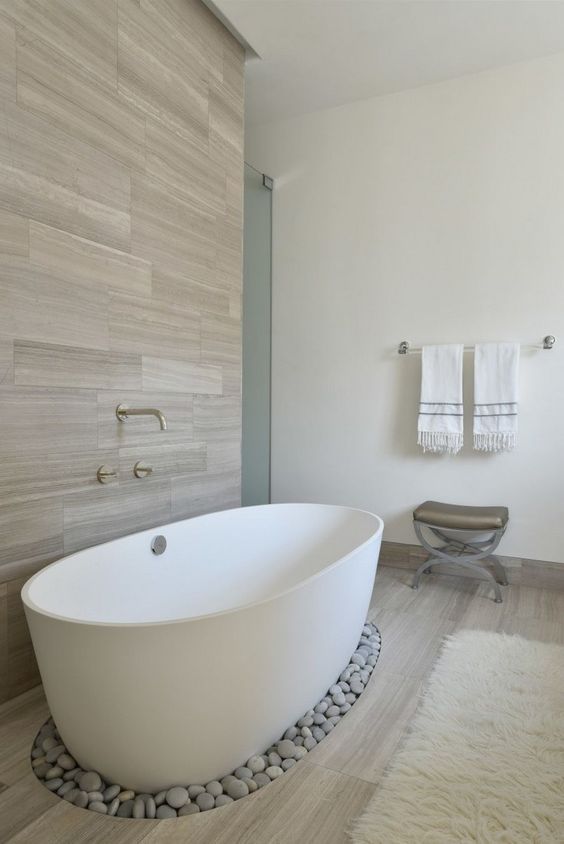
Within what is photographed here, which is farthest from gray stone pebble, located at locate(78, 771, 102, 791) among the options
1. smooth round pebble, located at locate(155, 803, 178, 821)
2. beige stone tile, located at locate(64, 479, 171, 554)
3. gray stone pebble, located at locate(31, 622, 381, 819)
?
beige stone tile, located at locate(64, 479, 171, 554)

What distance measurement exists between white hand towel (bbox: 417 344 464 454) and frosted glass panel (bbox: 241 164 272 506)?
104 centimetres

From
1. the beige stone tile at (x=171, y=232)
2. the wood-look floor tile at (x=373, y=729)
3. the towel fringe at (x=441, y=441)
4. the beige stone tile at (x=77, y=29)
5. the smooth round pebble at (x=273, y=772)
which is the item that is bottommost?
the wood-look floor tile at (x=373, y=729)

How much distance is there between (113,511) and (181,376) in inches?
27.7

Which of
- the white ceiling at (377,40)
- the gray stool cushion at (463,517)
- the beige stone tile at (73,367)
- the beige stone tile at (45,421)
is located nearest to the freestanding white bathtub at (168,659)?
the beige stone tile at (45,421)

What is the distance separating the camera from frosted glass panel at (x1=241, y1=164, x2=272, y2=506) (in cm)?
362

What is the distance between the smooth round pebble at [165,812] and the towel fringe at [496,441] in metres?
2.38

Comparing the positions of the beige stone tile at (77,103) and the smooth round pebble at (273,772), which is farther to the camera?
the beige stone tile at (77,103)

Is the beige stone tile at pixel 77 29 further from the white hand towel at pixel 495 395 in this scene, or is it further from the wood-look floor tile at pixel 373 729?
the wood-look floor tile at pixel 373 729

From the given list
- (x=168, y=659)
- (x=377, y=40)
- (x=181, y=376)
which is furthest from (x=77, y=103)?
(x=168, y=659)

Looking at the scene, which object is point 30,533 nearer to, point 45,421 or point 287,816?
point 45,421

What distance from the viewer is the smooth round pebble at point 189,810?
140 cm

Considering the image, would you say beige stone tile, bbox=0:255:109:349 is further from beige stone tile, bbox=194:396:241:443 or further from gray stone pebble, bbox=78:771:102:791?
gray stone pebble, bbox=78:771:102:791

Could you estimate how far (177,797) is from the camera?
1424 millimetres

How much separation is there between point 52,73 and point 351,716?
236 cm
